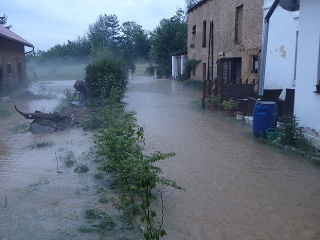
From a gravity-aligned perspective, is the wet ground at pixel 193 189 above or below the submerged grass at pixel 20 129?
below

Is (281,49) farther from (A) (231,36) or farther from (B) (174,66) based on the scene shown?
(B) (174,66)

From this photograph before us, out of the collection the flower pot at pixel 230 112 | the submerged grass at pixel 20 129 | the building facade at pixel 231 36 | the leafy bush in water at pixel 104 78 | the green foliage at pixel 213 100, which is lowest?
the submerged grass at pixel 20 129

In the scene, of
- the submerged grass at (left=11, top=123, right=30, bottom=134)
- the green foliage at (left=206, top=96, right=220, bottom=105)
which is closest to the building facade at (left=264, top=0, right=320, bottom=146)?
the green foliage at (left=206, top=96, right=220, bottom=105)

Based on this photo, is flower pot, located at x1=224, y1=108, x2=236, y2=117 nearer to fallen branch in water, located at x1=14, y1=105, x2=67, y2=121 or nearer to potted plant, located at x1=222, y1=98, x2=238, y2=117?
potted plant, located at x1=222, y1=98, x2=238, y2=117

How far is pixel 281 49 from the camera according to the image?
11586 millimetres

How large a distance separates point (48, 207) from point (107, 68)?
1043 centimetres

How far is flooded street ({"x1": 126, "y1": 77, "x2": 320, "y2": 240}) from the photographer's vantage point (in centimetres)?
425

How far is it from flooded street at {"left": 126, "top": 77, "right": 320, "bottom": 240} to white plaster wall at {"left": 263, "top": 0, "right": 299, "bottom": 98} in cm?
313

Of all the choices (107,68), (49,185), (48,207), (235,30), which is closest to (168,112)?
(107,68)

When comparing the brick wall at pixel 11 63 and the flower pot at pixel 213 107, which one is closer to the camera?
the flower pot at pixel 213 107

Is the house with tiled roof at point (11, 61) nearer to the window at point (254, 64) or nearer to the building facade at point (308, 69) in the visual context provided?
the window at point (254, 64)

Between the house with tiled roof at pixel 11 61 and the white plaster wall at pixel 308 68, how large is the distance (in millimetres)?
16420

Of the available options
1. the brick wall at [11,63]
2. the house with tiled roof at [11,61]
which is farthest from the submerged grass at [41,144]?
the brick wall at [11,63]

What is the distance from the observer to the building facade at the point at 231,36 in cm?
1508
